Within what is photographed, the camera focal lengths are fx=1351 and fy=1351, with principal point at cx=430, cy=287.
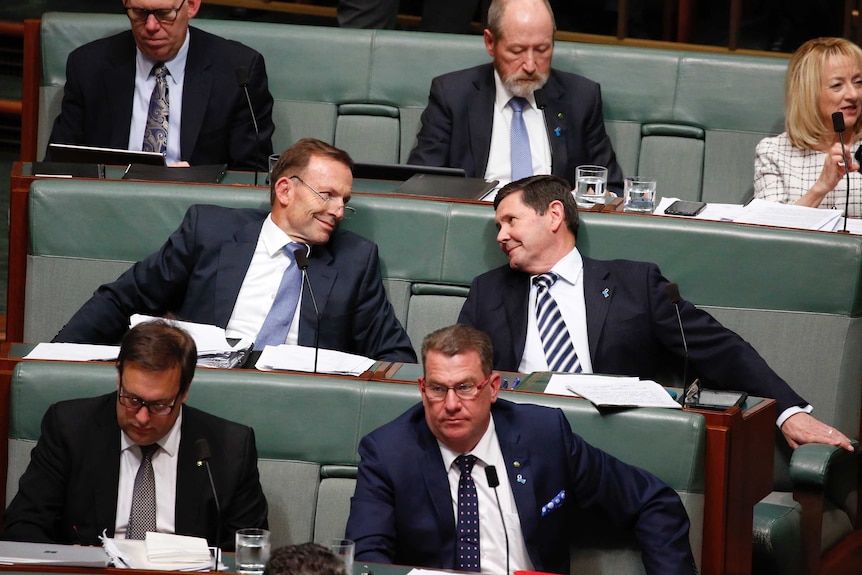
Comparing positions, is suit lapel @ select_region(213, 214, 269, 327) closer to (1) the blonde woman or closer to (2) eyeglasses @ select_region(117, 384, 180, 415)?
(2) eyeglasses @ select_region(117, 384, 180, 415)

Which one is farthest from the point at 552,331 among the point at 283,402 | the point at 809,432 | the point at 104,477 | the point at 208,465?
the point at 104,477

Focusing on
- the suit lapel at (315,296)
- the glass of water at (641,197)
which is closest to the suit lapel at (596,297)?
the glass of water at (641,197)

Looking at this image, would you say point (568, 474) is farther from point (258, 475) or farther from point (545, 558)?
point (258, 475)

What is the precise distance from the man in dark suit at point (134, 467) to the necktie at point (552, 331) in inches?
27.2

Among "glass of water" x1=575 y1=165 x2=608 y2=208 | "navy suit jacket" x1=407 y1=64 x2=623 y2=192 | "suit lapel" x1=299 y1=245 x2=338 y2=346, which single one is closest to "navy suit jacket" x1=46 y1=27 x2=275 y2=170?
"navy suit jacket" x1=407 y1=64 x2=623 y2=192

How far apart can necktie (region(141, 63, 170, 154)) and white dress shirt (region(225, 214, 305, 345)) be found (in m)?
0.66

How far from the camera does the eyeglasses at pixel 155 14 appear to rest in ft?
10.2

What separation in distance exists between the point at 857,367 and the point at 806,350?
0.33 ft

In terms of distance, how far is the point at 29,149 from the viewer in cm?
338

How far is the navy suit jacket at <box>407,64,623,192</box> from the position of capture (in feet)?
10.5

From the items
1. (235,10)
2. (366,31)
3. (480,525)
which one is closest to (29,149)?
(366,31)

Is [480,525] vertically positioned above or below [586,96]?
below

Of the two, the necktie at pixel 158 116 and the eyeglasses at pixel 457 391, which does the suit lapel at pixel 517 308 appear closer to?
the eyeglasses at pixel 457 391

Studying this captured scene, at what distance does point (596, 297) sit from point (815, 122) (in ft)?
2.83
